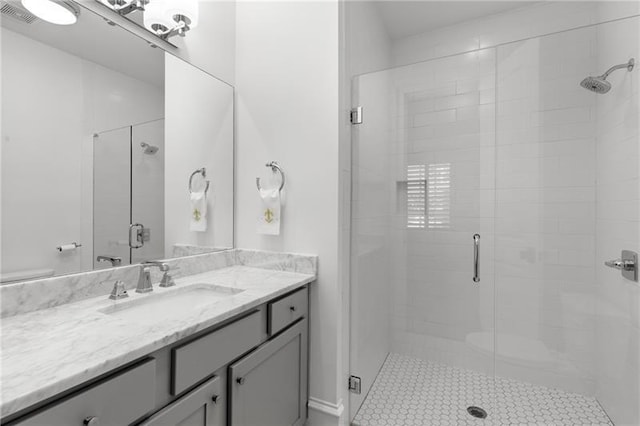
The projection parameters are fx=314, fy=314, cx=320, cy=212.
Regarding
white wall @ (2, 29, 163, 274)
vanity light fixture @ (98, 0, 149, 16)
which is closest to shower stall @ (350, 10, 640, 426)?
vanity light fixture @ (98, 0, 149, 16)

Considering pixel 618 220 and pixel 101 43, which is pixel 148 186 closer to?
pixel 101 43

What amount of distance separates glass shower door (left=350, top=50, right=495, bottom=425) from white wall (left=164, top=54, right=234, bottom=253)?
0.74 meters

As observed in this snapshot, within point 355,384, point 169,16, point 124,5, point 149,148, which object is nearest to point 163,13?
point 169,16

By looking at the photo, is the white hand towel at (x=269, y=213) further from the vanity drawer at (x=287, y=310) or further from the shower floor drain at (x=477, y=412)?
the shower floor drain at (x=477, y=412)

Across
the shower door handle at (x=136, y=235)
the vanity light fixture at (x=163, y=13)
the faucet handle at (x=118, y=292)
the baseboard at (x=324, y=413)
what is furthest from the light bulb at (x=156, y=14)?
the baseboard at (x=324, y=413)

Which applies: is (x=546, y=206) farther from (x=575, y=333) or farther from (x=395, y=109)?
(x=395, y=109)

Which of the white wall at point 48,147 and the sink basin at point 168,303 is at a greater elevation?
the white wall at point 48,147

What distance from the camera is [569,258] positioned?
169cm

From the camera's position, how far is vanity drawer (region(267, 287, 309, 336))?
1281mm

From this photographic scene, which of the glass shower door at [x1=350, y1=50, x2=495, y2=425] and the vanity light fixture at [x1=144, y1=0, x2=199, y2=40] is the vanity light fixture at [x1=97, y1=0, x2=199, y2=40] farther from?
the glass shower door at [x1=350, y1=50, x2=495, y2=425]

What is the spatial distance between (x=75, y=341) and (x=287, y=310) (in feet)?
2.51

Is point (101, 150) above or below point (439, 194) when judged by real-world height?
above

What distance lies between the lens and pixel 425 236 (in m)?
1.94

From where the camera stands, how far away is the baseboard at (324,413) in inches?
60.2
